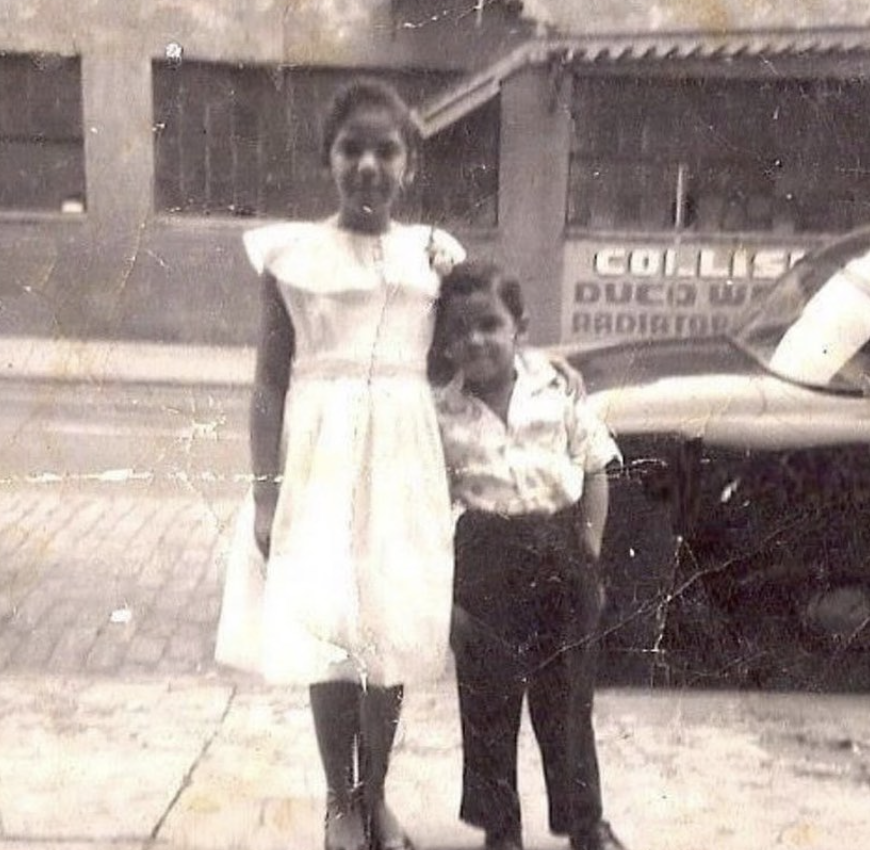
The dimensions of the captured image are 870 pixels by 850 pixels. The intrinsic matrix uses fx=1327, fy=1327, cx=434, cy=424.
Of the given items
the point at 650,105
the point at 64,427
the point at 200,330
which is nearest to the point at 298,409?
the point at 200,330

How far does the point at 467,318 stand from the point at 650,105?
50 centimetres

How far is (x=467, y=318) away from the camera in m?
2.43

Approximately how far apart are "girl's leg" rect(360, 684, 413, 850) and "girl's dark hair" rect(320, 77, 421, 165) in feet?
3.43

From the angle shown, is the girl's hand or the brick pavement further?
the brick pavement

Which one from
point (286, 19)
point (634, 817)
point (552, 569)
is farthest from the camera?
point (634, 817)

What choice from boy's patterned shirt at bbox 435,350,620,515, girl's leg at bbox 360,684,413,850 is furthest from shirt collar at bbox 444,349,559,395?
girl's leg at bbox 360,684,413,850

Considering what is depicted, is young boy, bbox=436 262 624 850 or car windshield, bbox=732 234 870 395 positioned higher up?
car windshield, bbox=732 234 870 395

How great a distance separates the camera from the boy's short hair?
2406 mm

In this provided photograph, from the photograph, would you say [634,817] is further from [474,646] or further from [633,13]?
[633,13]

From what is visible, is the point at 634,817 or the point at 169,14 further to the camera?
the point at 634,817

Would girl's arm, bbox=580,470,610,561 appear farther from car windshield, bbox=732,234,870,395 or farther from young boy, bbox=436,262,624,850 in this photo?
car windshield, bbox=732,234,870,395

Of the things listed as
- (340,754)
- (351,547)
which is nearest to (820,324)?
(351,547)

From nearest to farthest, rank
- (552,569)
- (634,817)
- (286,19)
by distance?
(286,19) → (552,569) → (634,817)

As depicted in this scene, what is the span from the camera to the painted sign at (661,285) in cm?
243
